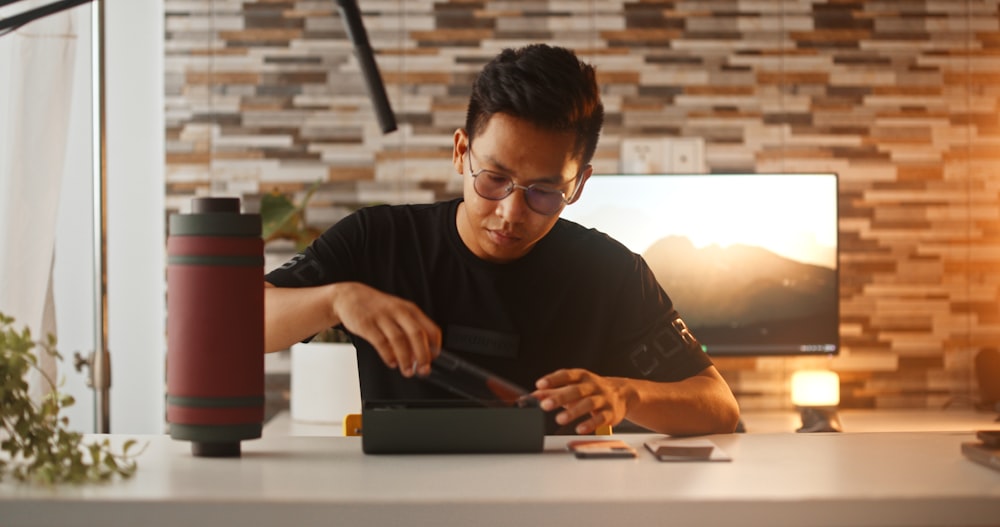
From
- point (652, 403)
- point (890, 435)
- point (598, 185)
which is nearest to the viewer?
point (890, 435)

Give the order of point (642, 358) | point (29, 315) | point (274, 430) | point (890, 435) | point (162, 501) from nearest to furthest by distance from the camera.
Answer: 1. point (162, 501)
2. point (890, 435)
3. point (642, 358)
4. point (29, 315)
5. point (274, 430)

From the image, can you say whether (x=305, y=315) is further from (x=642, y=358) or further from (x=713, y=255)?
(x=713, y=255)

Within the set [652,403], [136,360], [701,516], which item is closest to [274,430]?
[136,360]

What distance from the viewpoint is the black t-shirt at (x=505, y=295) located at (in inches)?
73.8

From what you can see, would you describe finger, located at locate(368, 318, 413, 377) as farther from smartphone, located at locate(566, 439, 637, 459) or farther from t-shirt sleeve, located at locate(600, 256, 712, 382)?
t-shirt sleeve, located at locate(600, 256, 712, 382)

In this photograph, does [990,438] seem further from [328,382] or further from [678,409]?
[328,382]

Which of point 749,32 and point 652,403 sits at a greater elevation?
point 749,32

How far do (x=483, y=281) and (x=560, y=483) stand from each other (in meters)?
0.93

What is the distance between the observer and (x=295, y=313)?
4.99 feet

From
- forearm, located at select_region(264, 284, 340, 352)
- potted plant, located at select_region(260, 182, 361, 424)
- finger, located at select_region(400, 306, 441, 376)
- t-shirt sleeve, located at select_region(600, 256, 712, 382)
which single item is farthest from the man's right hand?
Answer: potted plant, located at select_region(260, 182, 361, 424)

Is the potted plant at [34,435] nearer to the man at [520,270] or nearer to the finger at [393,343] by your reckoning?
the finger at [393,343]

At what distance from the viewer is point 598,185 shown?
343 cm

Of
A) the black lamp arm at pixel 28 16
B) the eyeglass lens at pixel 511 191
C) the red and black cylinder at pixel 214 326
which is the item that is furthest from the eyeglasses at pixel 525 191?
the black lamp arm at pixel 28 16

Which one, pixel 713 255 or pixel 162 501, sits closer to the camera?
pixel 162 501
